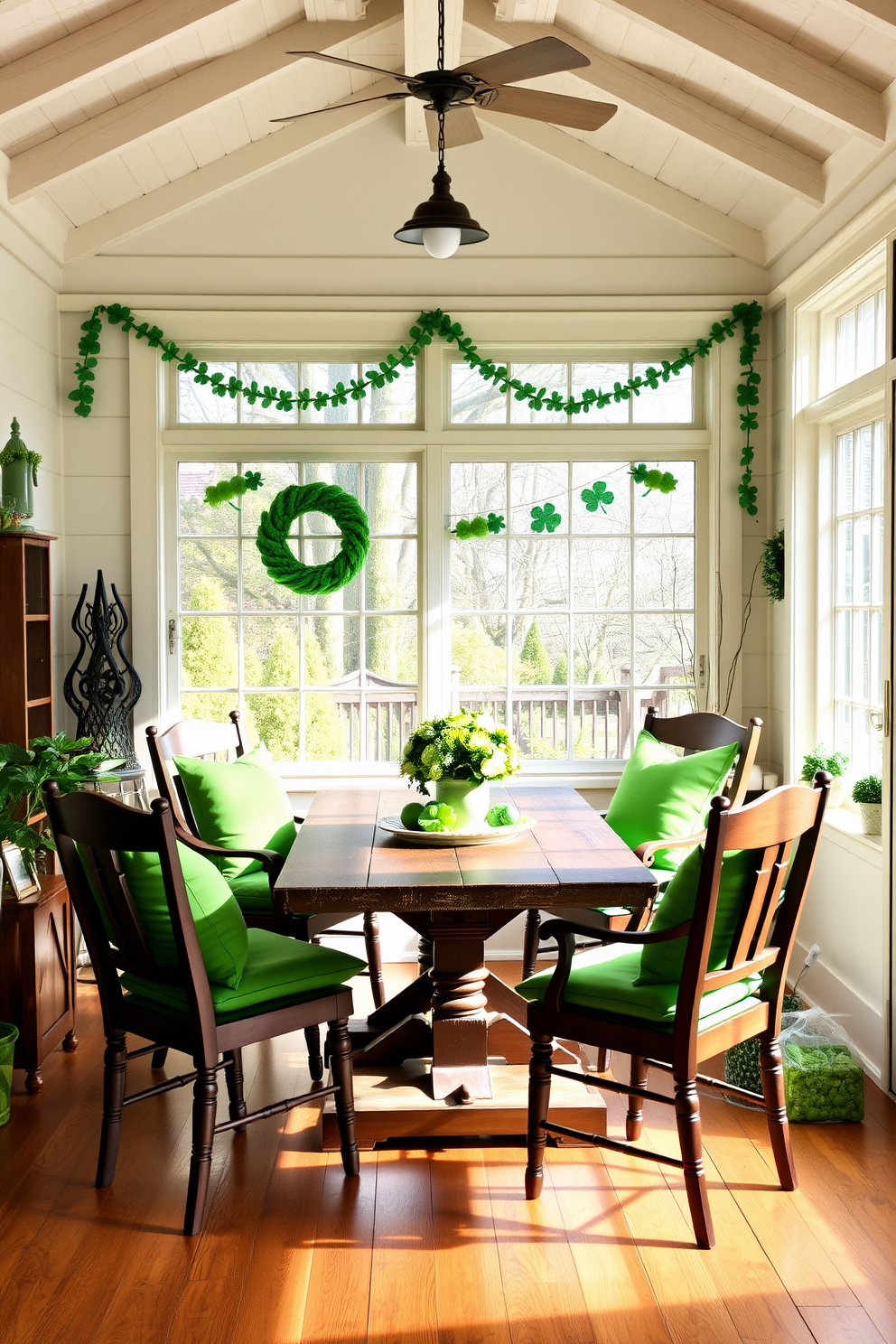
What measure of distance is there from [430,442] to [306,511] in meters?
0.63

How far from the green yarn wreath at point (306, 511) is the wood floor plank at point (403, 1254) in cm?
244

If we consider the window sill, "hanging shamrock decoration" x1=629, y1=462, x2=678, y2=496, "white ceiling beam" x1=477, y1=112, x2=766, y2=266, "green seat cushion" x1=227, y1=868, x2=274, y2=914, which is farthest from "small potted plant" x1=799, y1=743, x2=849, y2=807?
"white ceiling beam" x1=477, y1=112, x2=766, y2=266

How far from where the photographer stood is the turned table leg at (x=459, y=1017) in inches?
123

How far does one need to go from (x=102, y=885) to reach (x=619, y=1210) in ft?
4.97

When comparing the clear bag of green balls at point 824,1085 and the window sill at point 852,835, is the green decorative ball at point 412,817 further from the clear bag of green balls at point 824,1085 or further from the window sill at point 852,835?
the window sill at point 852,835

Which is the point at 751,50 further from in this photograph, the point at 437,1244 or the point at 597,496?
the point at 437,1244

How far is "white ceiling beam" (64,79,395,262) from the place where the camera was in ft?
15.5

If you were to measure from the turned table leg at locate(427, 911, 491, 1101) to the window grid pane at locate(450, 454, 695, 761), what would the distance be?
6.66ft

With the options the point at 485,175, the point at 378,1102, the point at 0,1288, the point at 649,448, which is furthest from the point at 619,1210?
the point at 485,175

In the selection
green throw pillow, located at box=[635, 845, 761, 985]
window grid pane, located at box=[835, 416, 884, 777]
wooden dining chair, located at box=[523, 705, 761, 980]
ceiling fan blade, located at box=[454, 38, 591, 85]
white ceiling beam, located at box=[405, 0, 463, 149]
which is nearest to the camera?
ceiling fan blade, located at box=[454, 38, 591, 85]

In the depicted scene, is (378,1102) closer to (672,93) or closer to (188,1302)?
(188,1302)

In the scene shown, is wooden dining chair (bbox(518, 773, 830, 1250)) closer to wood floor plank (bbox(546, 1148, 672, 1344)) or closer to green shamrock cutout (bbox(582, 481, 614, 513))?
wood floor plank (bbox(546, 1148, 672, 1344))

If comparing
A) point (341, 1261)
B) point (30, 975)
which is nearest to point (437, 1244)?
point (341, 1261)

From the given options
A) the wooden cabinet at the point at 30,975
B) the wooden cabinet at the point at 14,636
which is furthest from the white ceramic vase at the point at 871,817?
the wooden cabinet at the point at 14,636
